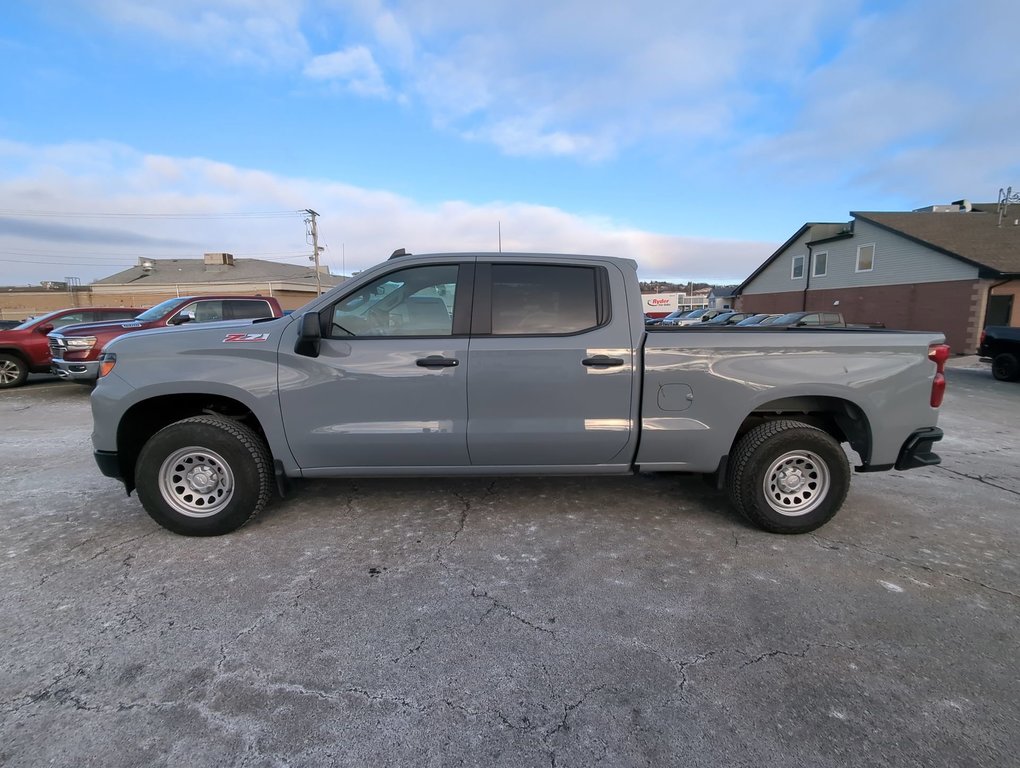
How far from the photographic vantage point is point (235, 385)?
3.32 meters

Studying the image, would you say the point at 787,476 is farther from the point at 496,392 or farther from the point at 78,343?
the point at 78,343

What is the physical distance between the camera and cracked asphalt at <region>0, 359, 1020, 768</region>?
6.30 feet

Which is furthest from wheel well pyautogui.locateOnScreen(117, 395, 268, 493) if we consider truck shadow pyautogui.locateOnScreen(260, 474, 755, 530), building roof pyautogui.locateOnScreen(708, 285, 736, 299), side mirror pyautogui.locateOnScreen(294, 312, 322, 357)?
building roof pyautogui.locateOnScreen(708, 285, 736, 299)

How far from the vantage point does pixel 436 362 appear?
3301mm

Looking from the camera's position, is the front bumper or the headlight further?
the headlight

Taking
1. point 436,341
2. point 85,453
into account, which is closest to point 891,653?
point 436,341

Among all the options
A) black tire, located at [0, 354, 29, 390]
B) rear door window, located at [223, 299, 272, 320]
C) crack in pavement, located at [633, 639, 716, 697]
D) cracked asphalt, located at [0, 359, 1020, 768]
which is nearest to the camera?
cracked asphalt, located at [0, 359, 1020, 768]

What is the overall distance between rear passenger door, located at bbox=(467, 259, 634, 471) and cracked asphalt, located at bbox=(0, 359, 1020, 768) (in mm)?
646

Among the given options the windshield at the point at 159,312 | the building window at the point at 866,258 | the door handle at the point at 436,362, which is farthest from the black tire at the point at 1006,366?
the windshield at the point at 159,312

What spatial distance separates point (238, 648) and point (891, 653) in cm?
307

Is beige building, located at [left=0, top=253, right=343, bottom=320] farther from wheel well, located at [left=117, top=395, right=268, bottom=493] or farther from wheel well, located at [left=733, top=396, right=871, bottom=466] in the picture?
wheel well, located at [left=733, top=396, right=871, bottom=466]

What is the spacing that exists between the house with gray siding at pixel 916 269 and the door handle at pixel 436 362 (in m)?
24.4

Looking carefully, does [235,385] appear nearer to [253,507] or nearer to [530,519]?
[253,507]

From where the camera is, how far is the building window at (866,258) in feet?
82.0
